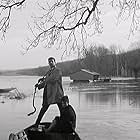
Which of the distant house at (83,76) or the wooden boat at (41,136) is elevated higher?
the distant house at (83,76)

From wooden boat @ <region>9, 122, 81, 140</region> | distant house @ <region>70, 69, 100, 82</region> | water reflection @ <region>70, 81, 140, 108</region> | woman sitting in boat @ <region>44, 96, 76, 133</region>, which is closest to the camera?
wooden boat @ <region>9, 122, 81, 140</region>

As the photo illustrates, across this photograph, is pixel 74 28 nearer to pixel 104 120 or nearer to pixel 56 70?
pixel 56 70

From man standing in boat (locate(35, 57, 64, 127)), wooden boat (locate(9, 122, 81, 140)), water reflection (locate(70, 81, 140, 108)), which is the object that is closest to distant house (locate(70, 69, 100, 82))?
water reflection (locate(70, 81, 140, 108))

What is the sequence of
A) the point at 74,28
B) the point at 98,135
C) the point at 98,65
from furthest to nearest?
the point at 98,65, the point at 98,135, the point at 74,28

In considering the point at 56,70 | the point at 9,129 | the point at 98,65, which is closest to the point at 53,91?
the point at 56,70

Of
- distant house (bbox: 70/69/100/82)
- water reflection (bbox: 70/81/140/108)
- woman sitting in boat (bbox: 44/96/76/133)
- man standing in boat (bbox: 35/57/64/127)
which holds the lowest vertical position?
water reflection (bbox: 70/81/140/108)

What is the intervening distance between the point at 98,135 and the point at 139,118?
4721 mm

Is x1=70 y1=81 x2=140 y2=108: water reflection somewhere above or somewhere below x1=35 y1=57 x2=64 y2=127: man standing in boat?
below

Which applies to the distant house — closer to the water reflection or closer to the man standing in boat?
the water reflection

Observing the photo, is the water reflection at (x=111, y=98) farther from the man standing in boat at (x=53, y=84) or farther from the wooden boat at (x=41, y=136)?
the wooden boat at (x=41, y=136)

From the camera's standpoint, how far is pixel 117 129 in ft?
37.3

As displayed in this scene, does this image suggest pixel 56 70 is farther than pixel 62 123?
Yes

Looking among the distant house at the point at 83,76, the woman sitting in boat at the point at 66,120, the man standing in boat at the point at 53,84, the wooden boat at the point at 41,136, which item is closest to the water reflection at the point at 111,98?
the man standing in boat at the point at 53,84

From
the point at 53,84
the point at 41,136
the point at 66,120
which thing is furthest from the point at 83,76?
the point at 41,136
